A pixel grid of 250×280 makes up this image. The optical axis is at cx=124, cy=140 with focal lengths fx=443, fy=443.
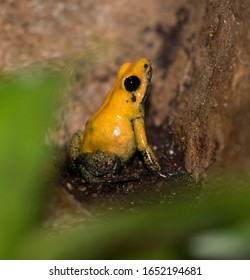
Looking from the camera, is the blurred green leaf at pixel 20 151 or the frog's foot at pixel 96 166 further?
the frog's foot at pixel 96 166

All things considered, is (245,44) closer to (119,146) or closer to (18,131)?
(119,146)

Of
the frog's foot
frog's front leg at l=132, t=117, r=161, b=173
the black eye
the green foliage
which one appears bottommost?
the green foliage

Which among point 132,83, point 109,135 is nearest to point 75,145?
point 109,135

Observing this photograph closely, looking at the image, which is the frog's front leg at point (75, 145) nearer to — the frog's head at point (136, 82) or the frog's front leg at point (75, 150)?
the frog's front leg at point (75, 150)

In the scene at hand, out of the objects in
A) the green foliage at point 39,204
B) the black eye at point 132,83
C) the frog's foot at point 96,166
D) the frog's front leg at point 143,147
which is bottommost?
the green foliage at point 39,204

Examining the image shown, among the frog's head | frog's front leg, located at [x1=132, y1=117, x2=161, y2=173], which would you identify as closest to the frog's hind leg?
frog's front leg, located at [x1=132, y1=117, x2=161, y2=173]

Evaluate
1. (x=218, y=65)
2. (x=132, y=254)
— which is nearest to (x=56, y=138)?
(x=218, y=65)

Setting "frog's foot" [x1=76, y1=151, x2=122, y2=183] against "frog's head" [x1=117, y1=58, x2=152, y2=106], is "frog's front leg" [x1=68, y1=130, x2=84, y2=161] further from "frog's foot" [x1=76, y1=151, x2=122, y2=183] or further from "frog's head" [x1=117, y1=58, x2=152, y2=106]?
"frog's head" [x1=117, y1=58, x2=152, y2=106]

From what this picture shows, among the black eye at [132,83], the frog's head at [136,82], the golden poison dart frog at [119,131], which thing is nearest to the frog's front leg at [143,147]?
the golden poison dart frog at [119,131]
